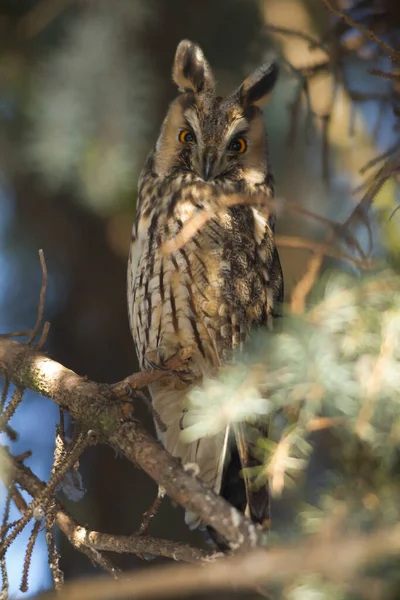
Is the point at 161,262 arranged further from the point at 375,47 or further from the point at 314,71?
the point at 375,47

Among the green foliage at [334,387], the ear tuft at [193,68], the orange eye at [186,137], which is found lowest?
the green foliage at [334,387]

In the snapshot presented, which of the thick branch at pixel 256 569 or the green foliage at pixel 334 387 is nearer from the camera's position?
the thick branch at pixel 256 569

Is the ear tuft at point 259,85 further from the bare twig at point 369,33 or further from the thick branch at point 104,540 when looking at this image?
the thick branch at point 104,540

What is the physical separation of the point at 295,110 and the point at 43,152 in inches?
30.6

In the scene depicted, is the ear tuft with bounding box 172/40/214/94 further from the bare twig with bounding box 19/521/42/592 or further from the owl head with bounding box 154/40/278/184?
the bare twig with bounding box 19/521/42/592

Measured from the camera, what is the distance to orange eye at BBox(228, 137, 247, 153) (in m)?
1.89

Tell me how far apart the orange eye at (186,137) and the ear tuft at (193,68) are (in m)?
0.11

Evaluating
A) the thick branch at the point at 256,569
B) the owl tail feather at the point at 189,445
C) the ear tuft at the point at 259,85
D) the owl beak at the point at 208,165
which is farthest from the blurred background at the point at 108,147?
the thick branch at the point at 256,569

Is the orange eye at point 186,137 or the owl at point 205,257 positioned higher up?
the orange eye at point 186,137

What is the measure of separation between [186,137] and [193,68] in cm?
19

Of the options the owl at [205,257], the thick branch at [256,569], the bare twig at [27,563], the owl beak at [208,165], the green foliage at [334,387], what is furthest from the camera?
the owl beak at [208,165]

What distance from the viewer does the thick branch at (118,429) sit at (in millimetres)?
1003

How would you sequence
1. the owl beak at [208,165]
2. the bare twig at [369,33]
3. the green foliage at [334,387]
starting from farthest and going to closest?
the owl beak at [208,165]
the bare twig at [369,33]
the green foliage at [334,387]

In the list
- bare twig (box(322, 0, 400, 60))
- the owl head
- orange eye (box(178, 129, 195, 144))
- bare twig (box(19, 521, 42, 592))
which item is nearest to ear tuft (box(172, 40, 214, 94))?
the owl head
